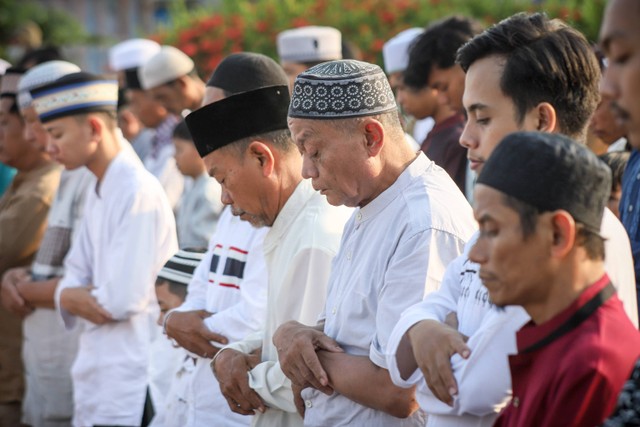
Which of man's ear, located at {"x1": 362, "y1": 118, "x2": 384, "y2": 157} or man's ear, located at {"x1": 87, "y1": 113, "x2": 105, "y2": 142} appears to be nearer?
man's ear, located at {"x1": 362, "y1": 118, "x2": 384, "y2": 157}

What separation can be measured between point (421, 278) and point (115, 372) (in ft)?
9.05

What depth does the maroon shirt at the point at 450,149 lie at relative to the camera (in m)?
5.52

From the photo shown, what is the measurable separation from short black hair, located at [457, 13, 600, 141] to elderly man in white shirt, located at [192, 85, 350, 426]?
3.68 ft

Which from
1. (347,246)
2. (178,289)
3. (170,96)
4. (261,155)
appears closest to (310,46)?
(170,96)

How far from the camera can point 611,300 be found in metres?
2.31

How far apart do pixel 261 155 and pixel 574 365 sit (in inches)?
79.5

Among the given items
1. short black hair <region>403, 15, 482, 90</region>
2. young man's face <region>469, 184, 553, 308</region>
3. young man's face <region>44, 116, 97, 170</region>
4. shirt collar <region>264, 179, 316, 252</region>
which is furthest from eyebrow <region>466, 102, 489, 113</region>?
young man's face <region>44, 116, 97, 170</region>

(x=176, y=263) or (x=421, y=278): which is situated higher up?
(x=421, y=278)

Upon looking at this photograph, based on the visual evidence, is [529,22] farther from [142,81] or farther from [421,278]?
[142,81]

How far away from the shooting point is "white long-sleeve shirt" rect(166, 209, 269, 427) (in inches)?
160

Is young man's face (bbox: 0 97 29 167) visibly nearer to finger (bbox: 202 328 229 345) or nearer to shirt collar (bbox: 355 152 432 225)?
finger (bbox: 202 328 229 345)

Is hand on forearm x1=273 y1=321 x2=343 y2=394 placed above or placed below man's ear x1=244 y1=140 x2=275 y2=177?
below

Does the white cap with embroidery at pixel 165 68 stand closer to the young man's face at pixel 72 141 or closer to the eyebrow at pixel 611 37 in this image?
the young man's face at pixel 72 141

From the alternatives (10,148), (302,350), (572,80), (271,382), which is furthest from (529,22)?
(10,148)
